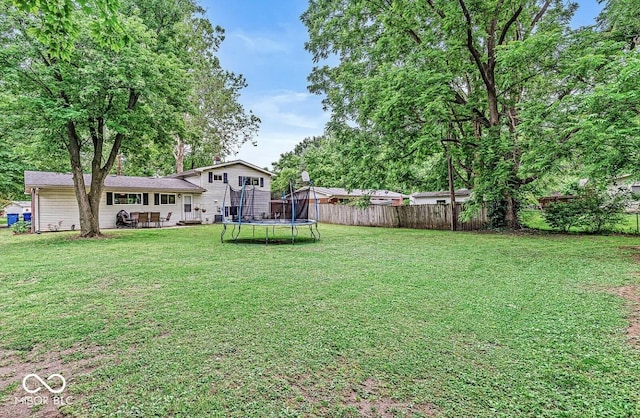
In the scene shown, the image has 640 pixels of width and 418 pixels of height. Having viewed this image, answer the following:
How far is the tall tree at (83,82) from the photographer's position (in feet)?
29.5

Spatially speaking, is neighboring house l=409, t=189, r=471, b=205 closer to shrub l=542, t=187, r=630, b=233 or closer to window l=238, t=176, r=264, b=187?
shrub l=542, t=187, r=630, b=233

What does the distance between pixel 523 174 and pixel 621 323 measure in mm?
7632

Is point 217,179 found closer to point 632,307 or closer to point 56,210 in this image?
point 56,210

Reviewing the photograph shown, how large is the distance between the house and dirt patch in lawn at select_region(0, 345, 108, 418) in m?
14.0

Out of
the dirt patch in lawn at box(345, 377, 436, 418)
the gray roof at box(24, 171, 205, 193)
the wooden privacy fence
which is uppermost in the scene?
the gray roof at box(24, 171, 205, 193)

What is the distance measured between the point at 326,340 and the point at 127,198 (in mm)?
17691

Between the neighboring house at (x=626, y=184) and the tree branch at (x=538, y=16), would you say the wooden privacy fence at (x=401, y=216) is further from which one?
the tree branch at (x=538, y=16)

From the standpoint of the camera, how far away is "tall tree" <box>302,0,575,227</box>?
980 centimetres

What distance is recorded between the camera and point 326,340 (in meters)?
2.81

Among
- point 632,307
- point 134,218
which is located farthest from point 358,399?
point 134,218

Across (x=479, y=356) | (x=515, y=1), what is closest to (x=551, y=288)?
(x=479, y=356)

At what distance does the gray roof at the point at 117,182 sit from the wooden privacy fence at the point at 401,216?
8396mm

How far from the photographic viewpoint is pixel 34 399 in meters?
2.02

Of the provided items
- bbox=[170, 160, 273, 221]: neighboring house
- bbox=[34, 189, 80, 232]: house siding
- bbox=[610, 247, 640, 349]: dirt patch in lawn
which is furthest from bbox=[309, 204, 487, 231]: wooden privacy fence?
bbox=[34, 189, 80, 232]: house siding
